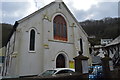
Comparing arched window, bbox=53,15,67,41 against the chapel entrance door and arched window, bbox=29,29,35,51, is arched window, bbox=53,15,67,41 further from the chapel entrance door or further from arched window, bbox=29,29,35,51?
arched window, bbox=29,29,35,51

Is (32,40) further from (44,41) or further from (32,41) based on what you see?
(44,41)

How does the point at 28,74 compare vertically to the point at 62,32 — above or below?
below

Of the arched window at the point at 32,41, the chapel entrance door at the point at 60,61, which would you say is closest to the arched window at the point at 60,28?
the chapel entrance door at the point at 60,61

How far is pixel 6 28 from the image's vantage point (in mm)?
31078

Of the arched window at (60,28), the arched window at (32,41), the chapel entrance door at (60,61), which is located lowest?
the chapel entrance door at (60,61)

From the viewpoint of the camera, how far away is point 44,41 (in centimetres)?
1731

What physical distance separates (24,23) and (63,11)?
23.3 feet

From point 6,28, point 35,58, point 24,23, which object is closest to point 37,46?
point 35,58

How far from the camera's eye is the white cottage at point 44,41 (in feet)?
52.3

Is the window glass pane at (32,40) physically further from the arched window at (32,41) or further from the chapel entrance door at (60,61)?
the chapel entrance door at (60,61)

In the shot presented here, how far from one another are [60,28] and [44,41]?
13.1ft

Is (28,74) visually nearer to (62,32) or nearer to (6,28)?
(62,32)

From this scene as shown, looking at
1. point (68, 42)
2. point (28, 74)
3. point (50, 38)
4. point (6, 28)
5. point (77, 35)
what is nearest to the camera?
point (28, 74)

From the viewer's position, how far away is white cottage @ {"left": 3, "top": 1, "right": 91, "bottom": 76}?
1594 centimetres
